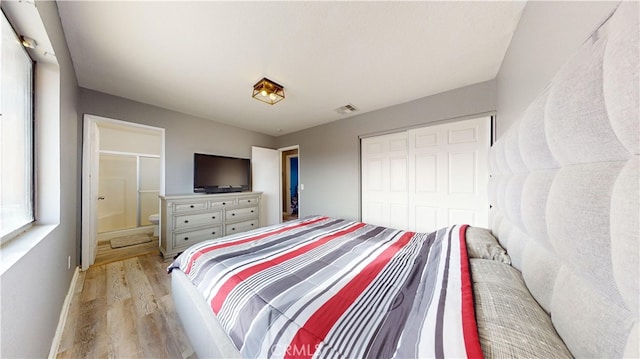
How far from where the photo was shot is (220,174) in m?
3.59

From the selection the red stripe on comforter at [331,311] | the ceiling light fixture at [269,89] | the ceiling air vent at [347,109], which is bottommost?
the red stripe on comforter at [331,311]

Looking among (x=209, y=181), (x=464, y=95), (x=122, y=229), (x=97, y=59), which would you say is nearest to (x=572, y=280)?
(x=464, y=95)

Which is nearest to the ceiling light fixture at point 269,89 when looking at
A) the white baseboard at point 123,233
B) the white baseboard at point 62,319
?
the white baseboard at point 62,319

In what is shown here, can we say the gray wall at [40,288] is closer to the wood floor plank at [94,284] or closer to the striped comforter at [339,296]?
the wood floor plank at [94,284]

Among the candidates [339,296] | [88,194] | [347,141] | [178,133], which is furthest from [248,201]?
[339,296]

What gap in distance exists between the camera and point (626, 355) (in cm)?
37

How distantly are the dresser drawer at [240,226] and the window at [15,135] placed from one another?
2.24 meters

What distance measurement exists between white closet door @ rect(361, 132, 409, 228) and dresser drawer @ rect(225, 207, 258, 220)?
82.2 inches

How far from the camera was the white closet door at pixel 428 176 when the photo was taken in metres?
2.36

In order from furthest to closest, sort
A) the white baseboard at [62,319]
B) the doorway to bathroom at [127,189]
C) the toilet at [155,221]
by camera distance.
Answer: the toilet at [155,221], the doorway to bathroom at [127,189], the white baseboard at [62,319]

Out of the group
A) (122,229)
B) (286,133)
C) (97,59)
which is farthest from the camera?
(286,133)

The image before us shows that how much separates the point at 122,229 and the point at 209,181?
90.3 inches

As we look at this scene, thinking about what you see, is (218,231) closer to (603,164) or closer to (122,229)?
(122,229)

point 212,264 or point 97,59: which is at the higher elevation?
point 97,59
